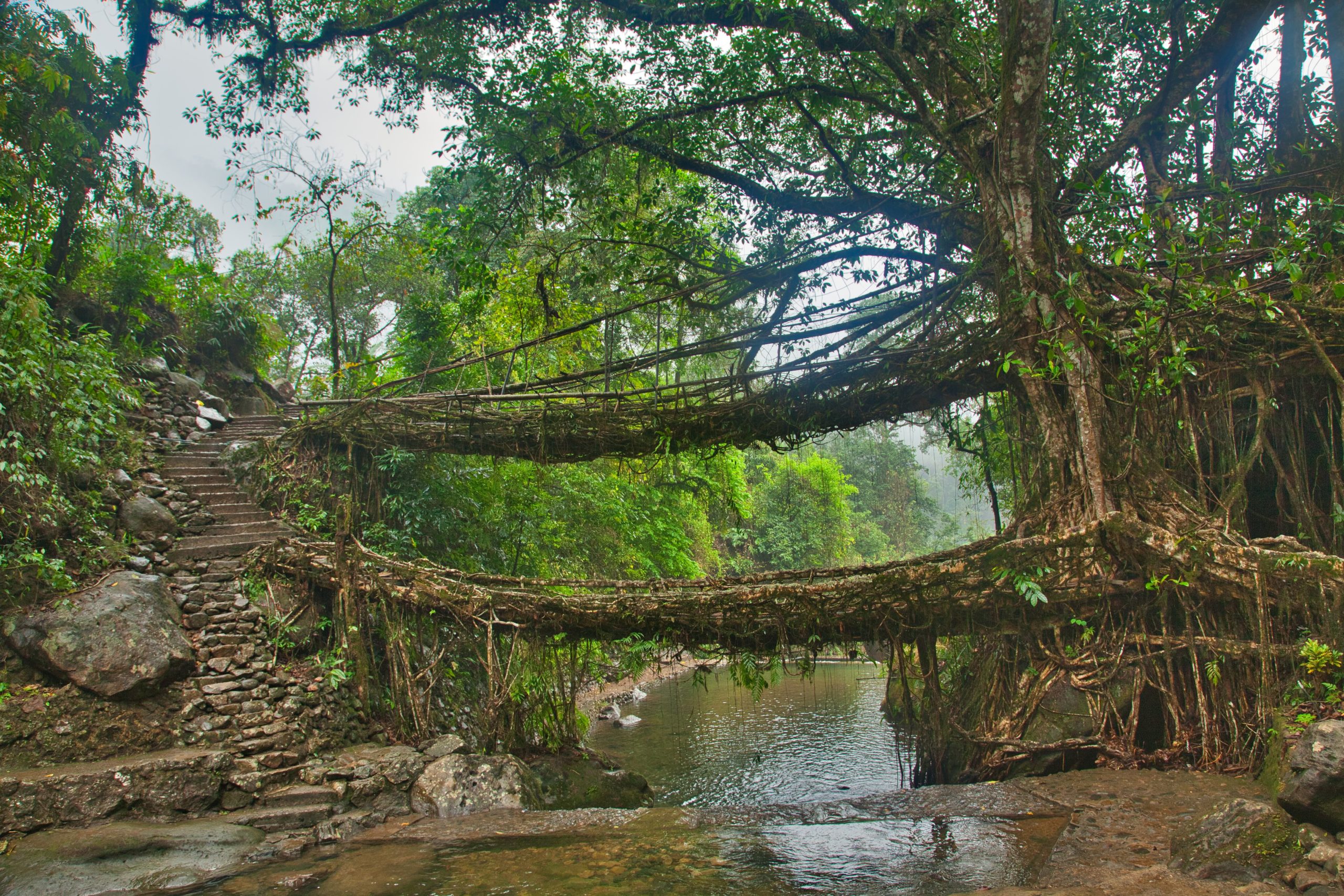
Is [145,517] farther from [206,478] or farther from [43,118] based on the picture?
[43,118]

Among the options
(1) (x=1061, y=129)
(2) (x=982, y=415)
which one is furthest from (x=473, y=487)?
(1) (x=1061, y=129)

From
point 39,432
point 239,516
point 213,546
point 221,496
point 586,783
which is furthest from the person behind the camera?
point 221,496

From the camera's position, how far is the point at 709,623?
17.4ft

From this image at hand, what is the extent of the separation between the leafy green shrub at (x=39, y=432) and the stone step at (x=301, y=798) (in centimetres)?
243

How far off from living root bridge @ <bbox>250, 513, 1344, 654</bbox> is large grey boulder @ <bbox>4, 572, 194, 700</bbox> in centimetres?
129

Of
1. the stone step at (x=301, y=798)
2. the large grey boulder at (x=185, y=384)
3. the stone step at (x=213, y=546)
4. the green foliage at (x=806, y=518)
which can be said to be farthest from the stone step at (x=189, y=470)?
the green foliage at (x=806, y=518)

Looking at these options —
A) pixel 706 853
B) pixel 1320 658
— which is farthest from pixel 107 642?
pixel 1320 658

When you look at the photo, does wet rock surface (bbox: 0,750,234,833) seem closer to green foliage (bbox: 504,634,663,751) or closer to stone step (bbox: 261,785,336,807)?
stone step (bbox: 261,785,336,807)

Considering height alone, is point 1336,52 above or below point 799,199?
above

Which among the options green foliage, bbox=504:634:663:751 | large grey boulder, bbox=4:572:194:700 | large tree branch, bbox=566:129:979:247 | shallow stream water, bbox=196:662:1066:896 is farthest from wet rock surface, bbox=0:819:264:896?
large tree branch, bbox=566:129:979:247

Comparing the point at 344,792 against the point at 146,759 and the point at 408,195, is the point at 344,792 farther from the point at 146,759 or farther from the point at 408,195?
the point at 408,195

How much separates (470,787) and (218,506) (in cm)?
508

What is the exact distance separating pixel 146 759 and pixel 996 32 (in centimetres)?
887

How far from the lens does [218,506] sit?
809 centimetres
